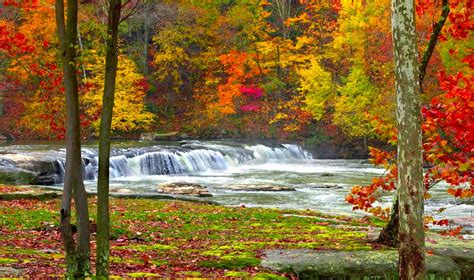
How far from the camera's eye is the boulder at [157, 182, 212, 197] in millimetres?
21359

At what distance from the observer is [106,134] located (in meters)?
6.54

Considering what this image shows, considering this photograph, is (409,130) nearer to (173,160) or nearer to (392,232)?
(392,232)

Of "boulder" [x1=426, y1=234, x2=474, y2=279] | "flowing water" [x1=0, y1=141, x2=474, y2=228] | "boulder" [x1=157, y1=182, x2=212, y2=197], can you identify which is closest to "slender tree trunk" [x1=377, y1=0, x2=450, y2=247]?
"boulder" [x1=426, y1=234, x2=474, y2=279]

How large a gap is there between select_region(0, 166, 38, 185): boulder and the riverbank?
7.45 m

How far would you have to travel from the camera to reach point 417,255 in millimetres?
6199

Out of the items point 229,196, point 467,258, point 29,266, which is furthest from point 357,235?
point 229,196

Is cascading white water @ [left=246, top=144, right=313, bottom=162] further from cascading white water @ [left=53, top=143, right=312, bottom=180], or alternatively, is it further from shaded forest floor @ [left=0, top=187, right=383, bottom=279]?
shaded forest floor @ [left=0, top=187, right=383, bottom=279]

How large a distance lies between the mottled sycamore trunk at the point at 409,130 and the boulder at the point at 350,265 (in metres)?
1.75

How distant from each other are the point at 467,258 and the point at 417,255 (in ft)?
9.95

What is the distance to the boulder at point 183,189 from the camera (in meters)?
21.4

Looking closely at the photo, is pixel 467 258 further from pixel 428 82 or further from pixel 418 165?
pixel 428 82

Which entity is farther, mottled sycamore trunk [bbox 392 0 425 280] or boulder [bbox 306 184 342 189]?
boulder [bbox 306 184 342 189]

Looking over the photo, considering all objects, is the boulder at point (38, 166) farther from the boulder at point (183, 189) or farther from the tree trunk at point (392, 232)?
the tree trunk at point (392, 232)

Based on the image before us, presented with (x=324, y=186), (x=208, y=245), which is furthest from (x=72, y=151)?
(x=324, y=186)
